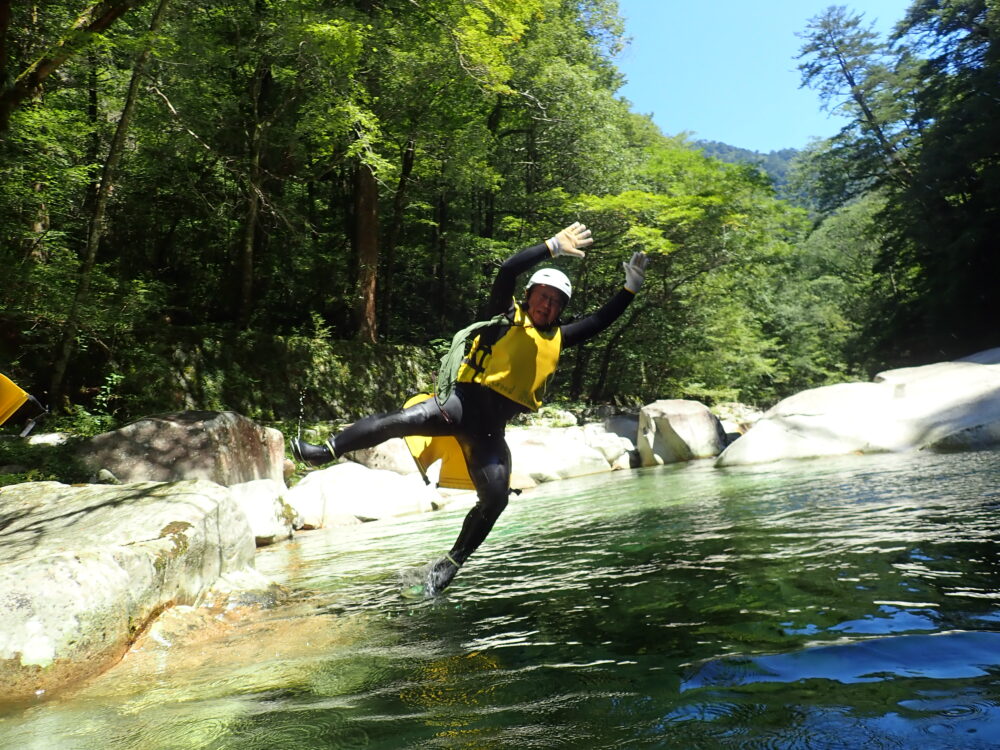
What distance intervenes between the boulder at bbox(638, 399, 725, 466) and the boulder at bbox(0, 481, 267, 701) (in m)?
13.3

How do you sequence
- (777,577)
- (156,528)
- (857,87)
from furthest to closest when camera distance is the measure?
(857,87) → (156,528) → (777,577)

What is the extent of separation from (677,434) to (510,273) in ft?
44.4

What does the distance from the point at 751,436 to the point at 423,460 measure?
30.9ft

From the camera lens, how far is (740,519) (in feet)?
19.2

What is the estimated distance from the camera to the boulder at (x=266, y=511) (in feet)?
28.4

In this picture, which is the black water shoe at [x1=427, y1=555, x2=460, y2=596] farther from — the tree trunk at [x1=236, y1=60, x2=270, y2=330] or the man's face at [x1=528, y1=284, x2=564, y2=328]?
the tree trunk at [x1=236, y1=60, x2=270, y2=330]

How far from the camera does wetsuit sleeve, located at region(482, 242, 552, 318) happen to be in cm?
450

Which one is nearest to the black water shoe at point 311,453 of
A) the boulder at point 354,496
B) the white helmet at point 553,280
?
the white helmet at point 553,280

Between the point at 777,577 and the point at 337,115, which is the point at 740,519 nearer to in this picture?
the point at 777,577

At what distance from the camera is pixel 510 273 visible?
469 cm

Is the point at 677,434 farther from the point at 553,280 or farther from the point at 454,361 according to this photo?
the point at 454,361

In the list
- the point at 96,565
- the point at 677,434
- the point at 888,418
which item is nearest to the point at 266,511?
the point at 96,565

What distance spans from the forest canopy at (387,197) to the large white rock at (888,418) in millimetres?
9134

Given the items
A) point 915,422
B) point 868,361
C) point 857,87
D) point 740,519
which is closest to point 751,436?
point 915,422
